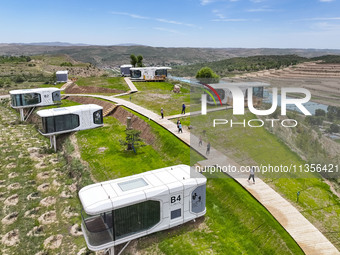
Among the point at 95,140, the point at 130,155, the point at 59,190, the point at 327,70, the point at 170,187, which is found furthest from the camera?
the point at 95,140

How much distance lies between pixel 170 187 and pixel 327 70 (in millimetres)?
11115

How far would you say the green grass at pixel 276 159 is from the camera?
52.5 ft

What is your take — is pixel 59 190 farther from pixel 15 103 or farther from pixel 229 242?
pixel 15 103

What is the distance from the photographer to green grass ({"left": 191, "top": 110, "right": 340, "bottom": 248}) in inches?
631

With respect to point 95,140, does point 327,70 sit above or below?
above

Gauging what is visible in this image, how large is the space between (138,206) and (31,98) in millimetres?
33371

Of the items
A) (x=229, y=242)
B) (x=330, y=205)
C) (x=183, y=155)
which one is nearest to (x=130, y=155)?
(x=183, y=155)

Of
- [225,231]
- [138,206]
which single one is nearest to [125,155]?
[138,206]

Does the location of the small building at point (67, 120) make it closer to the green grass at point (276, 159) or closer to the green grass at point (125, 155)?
the green grass at point (125, 155)

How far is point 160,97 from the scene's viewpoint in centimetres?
4459

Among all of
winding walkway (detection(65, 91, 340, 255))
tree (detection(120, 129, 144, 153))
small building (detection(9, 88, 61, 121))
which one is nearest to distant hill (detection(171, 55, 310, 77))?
winding walkway (detection(65, 91, 340, 255))

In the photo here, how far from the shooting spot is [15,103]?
38.5 meters

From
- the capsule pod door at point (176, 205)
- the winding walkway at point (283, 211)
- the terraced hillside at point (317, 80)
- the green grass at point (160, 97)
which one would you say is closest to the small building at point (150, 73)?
the green grass at point (160, 97)

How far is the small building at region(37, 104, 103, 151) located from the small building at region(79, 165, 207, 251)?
1697cm
